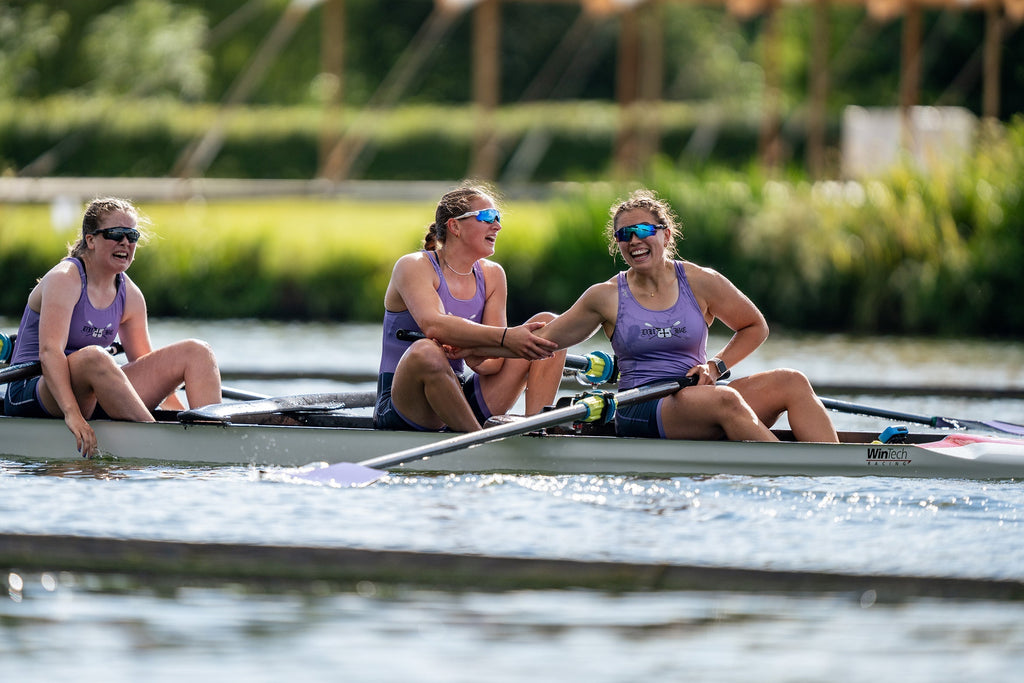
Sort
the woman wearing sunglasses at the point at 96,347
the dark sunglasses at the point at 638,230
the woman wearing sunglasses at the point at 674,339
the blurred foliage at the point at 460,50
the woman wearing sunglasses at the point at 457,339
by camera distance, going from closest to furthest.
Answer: the dark sunglasses at the point at 638,230
the woman wearing sunglasses at the point at 674,339
the woman wearing sunglasses at the point at 457,339
the woman wearing sunglasses at the point at 96,347
the blurred foliage at the point at 460,50

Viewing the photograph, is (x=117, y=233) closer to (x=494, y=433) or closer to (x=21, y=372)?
(x=21, y=372)

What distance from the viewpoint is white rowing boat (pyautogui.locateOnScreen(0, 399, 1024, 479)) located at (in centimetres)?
768

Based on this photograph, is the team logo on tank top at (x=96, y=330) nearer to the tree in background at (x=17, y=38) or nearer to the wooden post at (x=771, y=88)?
the wooden post at (x=771, y=88)

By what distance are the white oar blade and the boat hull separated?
0.26 meters

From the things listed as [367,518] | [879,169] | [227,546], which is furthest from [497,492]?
[879,169]

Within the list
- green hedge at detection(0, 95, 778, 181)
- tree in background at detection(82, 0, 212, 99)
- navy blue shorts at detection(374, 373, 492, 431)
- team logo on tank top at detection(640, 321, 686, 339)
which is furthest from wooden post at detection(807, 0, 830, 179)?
tree in background at detection(82, 0, 212, 99)

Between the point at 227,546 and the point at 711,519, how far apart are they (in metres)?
2.17

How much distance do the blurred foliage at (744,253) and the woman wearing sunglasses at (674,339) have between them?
7.62 meters

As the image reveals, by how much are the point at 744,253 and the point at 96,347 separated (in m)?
9.55

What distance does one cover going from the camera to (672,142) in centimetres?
3816

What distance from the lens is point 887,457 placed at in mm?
7773

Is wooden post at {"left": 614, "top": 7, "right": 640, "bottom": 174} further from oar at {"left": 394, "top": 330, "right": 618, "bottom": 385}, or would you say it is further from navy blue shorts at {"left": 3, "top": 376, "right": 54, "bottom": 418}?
navy blue shorts at {"left": 3, "top": 376, "right": 54, "bottom": 418}

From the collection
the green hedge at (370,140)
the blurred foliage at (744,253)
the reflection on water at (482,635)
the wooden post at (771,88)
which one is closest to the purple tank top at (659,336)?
the reflection on water at (482,635)

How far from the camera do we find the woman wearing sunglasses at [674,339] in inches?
304
